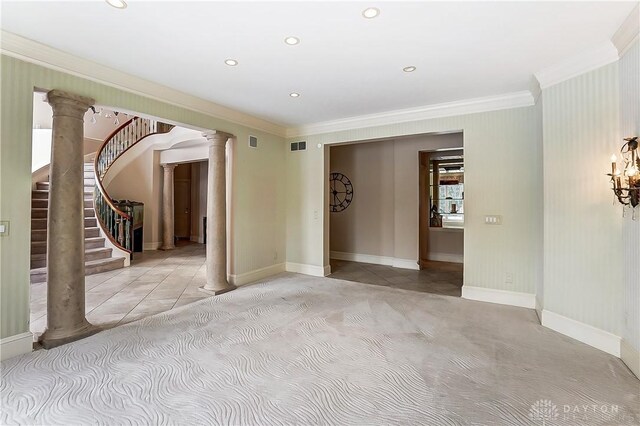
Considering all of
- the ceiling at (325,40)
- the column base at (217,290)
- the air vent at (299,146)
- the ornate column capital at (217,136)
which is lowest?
the column base at (217,290)

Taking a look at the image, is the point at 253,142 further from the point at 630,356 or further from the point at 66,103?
the point at 630,356

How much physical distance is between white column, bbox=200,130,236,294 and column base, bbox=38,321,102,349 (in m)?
1.67

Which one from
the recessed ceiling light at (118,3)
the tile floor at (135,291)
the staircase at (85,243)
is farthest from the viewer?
the staircase at (85,243)

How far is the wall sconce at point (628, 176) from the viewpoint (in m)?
2.43

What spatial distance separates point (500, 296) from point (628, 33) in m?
3.08

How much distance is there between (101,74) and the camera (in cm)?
322

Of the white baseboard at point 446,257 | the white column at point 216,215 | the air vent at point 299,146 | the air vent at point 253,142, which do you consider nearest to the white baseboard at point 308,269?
the white column at point 216,215

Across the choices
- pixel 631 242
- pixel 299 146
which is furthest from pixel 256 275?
pixel 631 242

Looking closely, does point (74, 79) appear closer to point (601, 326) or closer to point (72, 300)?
point (72, 300)

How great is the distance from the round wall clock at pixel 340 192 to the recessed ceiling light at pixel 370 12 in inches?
199

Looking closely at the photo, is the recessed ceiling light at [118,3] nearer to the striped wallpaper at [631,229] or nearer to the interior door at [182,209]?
the striped wallpaper at [631,229]

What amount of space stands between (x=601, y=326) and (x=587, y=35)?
2598 millimetres

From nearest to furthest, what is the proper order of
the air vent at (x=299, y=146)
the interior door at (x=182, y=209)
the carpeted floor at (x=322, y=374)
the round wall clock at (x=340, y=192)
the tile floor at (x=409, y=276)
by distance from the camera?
the carpeted floor at (x=322, y=374) < the tile floor at (x=409, y=276) < the air vent at (x=299, y=146) < the round wall clock at (x=340, y=192) < the interior door at (x=182, y=209)

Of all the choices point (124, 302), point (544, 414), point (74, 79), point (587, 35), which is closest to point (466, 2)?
point (587, 35)
